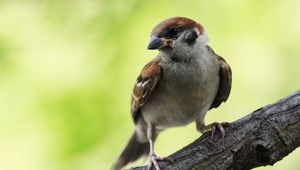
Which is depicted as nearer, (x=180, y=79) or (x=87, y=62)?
(x=180, y=79)

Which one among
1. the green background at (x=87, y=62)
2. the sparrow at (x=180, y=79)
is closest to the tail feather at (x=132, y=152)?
the green background at (x=87, y=62)

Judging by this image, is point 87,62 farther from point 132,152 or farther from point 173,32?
point 132,152

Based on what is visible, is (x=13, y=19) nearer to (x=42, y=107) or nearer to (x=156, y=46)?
(x=42, y=107)

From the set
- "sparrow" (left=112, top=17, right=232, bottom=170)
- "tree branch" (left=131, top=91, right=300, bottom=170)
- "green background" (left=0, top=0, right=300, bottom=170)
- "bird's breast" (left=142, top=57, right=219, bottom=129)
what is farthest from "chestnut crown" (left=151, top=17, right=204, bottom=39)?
"tree branch" (left=131, top=91, right=300, bottom=170)

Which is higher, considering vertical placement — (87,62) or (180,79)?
(87,62)

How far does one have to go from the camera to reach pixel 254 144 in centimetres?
414

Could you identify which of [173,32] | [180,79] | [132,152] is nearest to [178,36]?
[173,32]

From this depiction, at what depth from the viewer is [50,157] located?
16.3ft

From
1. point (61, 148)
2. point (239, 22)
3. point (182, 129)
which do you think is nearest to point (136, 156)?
point (182, 129)

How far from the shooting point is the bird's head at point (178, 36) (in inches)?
178

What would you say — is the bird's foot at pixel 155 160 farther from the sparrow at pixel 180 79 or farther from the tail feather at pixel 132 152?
the tail feather at pixel 132 152

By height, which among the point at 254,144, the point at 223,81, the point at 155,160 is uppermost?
the point at 223,81

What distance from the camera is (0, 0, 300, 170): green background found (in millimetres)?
5012

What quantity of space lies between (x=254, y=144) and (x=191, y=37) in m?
0.97
